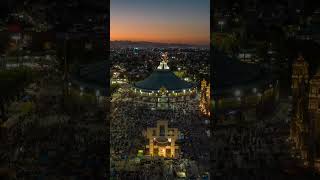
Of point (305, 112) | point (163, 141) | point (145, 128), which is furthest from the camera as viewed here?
point (145, 128)

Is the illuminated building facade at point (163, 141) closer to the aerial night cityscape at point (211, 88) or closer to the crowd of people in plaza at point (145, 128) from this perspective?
the crowd of people in plaza at point (145, 128)

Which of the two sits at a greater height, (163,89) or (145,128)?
(163,89)

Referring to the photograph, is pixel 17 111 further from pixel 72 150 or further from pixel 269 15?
pixel 269 15

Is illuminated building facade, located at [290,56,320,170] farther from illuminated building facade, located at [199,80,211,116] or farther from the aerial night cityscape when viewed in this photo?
illuminated building facade, located at [199,80,211,116]

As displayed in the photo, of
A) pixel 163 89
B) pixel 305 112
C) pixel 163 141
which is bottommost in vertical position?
pixel 163 141

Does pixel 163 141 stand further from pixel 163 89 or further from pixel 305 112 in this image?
pixel 163 89

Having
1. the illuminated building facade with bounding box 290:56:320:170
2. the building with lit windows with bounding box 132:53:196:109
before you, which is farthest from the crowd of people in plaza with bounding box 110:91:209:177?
the illuminated building facade with bounding box 290:56:320:170

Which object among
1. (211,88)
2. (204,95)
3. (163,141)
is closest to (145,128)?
(163,141)
